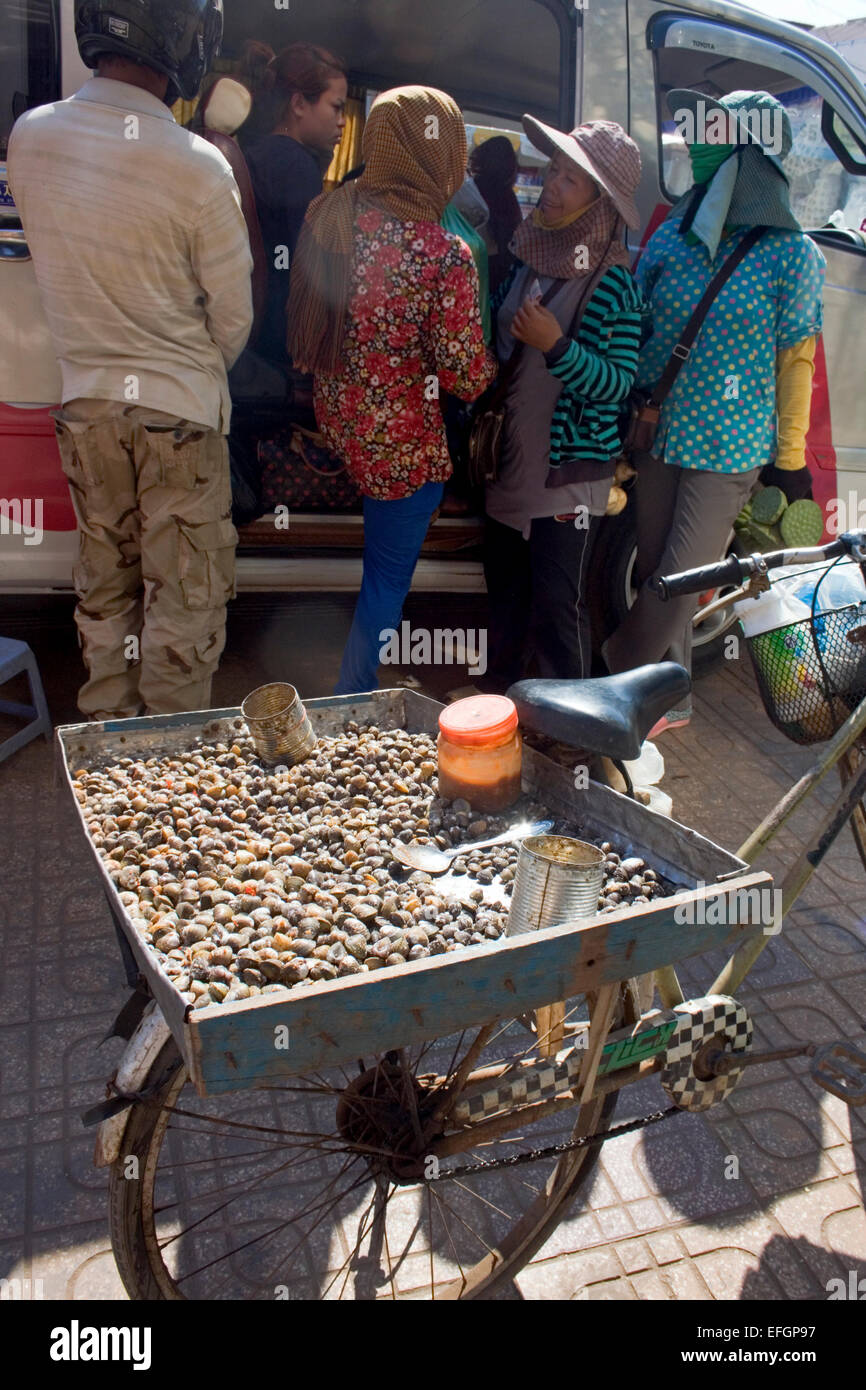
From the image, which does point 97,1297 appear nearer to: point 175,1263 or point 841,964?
point 175,1263

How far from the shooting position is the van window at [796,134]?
4156 mm

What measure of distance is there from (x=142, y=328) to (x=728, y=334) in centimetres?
181

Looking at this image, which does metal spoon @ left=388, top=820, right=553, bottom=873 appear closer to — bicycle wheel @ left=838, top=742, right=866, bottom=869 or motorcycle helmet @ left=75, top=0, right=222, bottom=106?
bicycle wheel @ left=838, top=742, right=866, bottom=869

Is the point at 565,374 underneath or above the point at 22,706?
above

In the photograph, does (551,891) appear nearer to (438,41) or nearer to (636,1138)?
(636,1138)

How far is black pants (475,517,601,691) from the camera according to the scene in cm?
348

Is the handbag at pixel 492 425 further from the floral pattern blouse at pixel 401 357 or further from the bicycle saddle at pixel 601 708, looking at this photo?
the bicycle saddle at pixel 601 708

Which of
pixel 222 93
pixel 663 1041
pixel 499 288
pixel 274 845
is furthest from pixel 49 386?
pixel 663 1041

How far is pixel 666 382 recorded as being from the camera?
3.35 meters

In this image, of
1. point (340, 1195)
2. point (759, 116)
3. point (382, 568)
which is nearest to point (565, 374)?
point (382, 568)

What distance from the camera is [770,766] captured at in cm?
414

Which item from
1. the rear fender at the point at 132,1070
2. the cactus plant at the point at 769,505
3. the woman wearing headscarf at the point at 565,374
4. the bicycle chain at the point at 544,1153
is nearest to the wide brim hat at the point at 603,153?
the woman wearing headscarf at the point at 565,374

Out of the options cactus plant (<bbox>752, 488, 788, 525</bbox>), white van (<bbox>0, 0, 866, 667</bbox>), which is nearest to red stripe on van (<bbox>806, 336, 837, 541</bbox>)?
white van (<bbox>0, 0, 866, 667</bbox>)

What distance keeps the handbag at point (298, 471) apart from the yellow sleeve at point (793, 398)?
4.87 ft
